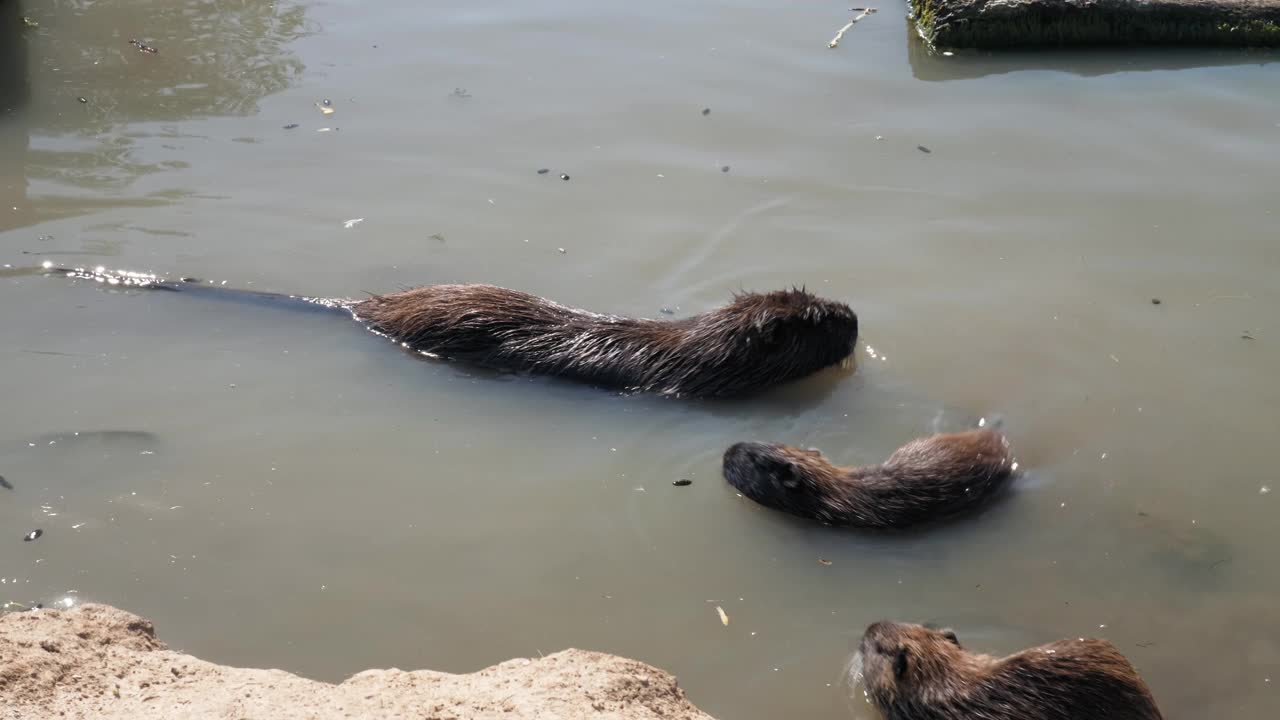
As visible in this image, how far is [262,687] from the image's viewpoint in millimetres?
2977

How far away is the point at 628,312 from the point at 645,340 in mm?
474

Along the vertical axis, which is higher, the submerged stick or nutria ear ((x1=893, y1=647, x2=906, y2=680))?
the submerged stick

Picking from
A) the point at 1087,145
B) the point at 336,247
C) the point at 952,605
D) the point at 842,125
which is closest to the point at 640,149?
the point at 842,125

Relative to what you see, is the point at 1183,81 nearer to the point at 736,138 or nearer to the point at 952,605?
the point at 736,138

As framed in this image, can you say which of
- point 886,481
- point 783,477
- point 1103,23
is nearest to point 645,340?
point 783,477

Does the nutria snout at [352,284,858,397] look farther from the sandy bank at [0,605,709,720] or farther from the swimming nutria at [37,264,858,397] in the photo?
the sandy bank at [0,605,709,720]

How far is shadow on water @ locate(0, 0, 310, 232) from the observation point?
624 cm

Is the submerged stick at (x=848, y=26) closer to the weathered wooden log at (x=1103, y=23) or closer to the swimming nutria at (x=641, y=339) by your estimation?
the weathered wooden log at (x=1103, y=23)

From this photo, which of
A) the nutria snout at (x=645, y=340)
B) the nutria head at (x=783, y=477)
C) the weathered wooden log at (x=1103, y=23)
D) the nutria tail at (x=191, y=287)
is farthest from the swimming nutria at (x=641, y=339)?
the weathered wooden log at (x=1103, y=23)

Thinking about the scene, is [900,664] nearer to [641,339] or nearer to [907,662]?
[907,662]

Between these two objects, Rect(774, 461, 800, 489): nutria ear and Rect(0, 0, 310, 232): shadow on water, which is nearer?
Rect(774, 461, 800, 489): nutria ear

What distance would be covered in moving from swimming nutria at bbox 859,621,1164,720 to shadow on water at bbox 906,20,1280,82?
15.1 feet

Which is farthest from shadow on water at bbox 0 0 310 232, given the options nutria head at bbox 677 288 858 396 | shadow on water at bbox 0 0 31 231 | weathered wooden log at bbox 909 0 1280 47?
weathered wooden log at bbox 909 0 1280 47

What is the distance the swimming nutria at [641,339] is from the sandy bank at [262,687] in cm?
165
